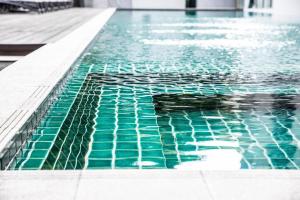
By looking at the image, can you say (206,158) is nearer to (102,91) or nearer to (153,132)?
(153,132)

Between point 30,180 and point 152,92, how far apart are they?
2.67 m

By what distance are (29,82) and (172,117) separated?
141 centimetres

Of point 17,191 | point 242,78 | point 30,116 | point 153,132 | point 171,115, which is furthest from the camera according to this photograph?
point 242,78

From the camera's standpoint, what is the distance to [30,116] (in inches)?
121

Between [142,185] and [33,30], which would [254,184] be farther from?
[33,30]

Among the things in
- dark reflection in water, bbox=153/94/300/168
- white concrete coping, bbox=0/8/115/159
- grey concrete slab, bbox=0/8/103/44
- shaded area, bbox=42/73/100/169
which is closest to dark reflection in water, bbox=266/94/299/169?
dark reflection in water, bbox=153/94/300/168

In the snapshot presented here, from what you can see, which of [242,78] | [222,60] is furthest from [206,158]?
[222,60]

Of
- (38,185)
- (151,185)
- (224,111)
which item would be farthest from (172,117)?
(38,185)

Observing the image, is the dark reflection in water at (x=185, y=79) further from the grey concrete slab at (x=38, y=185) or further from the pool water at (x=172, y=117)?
the grey concrete slab at (x=38, y=185)

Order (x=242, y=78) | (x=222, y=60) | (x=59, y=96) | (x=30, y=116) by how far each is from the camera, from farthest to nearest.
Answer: (x=222, y=60), (x=242, y=78), (x=59, y=96), (x=30, y=116)

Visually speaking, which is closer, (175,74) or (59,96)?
(59,96)

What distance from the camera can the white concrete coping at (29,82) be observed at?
114 inches

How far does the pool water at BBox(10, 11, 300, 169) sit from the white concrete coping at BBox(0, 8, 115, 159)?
0.56ft

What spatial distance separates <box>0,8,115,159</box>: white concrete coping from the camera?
2.89 meters
